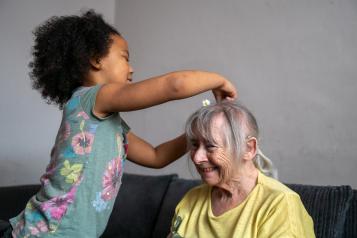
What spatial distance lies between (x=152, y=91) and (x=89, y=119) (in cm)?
23

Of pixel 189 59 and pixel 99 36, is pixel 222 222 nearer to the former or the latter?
pixel 99 36

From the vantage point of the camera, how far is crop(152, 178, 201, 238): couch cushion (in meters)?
1.87

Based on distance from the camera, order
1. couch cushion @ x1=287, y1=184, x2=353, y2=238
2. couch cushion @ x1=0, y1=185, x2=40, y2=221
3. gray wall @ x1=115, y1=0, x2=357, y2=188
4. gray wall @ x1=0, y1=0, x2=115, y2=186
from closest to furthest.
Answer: couch cushion @ x1=287, y1=184, x2=353, y2=238
gray wall @ x1=115, y1=0, x2=357, y2=188
couch cushion @ x1=0, y1=185, x2=40, y2=221
gray wall @ x1=0, y1=0, x2=115, y2=186

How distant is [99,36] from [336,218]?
1.03 m

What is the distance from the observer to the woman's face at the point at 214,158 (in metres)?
1.15

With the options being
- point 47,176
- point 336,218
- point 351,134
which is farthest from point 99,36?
point 351,134

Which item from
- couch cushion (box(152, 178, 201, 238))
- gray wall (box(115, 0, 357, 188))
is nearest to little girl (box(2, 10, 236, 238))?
couch cushion (box(152, 178, 201, 238))

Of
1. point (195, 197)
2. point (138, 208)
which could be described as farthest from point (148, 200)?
point (195, 197)

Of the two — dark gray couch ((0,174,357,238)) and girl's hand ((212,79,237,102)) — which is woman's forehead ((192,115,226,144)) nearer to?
girl's hand ((212,79,237,102))

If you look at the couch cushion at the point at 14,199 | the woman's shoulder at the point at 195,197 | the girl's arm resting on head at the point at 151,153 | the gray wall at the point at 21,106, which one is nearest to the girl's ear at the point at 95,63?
the girl's arm resting on head at the point at 151,153

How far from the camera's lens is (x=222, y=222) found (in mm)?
1174

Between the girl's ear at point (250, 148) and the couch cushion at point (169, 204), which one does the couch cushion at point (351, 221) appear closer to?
the girl's ear at point (250, 148)

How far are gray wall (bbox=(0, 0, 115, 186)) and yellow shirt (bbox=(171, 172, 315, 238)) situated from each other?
1.67 m

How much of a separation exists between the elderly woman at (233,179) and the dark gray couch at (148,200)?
1.05ft
